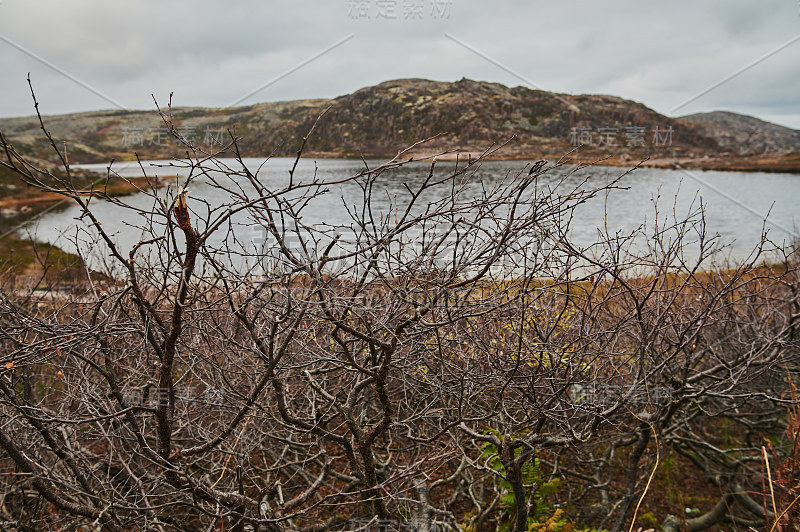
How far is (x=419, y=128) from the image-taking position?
13.6 metres

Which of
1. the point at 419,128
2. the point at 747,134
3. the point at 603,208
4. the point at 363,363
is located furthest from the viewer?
the point at 747,134

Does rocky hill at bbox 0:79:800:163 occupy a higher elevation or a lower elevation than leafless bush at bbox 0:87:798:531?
higher

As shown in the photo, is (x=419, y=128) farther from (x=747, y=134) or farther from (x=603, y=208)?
(x=747, y=134)

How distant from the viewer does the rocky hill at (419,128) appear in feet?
19.6

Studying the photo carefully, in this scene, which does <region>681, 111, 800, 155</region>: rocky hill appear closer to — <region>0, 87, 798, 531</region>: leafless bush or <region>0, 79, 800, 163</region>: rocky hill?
<region>0, 79, 800, 163</region>: rocky hill

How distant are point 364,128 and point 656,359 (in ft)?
37.8

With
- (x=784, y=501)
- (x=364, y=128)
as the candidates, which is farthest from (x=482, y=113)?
(x=784, y=501)

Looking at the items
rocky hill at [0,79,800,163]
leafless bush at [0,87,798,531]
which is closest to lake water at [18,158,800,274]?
rocky hill at [0,79,800,163]

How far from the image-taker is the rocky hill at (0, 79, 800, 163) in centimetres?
596

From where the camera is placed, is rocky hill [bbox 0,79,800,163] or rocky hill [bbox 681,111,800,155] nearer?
rocky hill [bbox 0,79,800,163]

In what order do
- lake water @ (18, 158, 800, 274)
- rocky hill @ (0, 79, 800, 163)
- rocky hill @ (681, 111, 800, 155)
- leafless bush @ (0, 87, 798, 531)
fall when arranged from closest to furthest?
leafless bush @ (0, 87, 798, 531)
rocky hill @ (0, 79, 800, 163)
lake water @ (18, 158, 800, 274)
rocky hill @ (681, 111, 800, 155)

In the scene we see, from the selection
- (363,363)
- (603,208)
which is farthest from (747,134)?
(363,363)

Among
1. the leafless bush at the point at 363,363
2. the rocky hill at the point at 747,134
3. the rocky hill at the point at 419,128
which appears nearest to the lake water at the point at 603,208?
the rocky hill at the point at 419,128

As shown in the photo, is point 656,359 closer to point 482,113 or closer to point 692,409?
point 692,409
